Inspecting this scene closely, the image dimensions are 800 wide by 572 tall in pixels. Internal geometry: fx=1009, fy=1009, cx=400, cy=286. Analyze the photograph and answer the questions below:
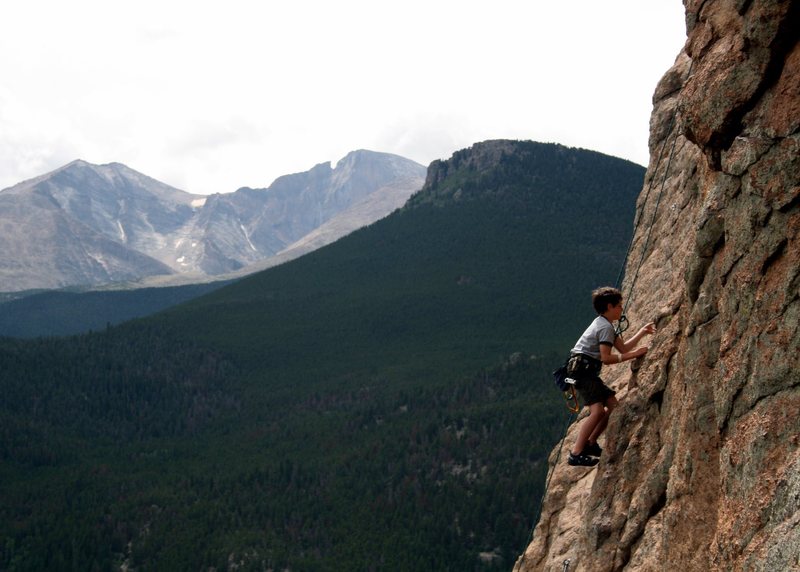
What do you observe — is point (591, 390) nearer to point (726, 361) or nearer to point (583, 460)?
point (583, 460)

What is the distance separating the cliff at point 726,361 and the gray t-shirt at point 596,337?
0.67 metres

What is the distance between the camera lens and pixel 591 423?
1571 cm

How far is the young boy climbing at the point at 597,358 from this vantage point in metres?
15.1

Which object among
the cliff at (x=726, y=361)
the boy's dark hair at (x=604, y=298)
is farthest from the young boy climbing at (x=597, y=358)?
the cliff at (x=726, y=361)

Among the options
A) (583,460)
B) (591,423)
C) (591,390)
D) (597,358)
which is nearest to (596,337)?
(597,358)

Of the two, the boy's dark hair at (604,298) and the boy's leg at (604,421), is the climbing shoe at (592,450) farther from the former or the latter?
the boy's dark hair at (604,298)

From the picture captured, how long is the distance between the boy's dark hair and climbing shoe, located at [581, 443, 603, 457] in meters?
2.22

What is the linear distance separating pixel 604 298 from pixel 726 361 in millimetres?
3862

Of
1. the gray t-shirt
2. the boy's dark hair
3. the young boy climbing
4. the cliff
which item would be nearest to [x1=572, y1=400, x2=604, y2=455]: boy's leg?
the young boy climbing

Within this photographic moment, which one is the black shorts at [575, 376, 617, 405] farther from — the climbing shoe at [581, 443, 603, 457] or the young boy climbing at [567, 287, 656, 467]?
the climbing shoe at [581, 443, 603, 457]

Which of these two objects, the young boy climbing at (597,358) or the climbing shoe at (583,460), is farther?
the climbing shoe at (583,460)

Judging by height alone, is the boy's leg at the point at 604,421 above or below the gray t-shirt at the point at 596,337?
below

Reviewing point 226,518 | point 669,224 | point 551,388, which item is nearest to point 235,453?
point 226,518

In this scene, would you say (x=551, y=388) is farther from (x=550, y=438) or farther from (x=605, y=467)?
(x=605, y=467)
